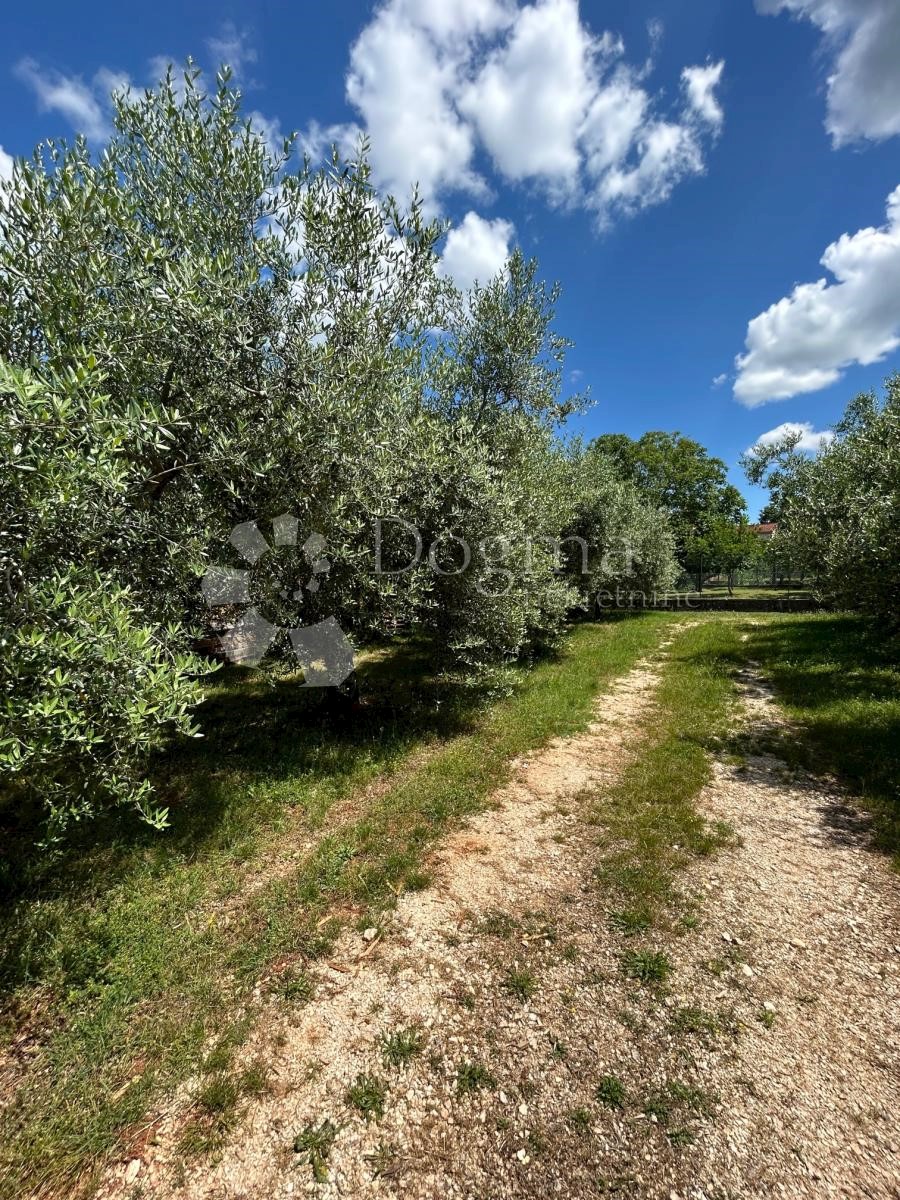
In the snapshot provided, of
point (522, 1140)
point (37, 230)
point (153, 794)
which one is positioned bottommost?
point (522, 1140)

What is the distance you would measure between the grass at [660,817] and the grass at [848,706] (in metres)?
1.48

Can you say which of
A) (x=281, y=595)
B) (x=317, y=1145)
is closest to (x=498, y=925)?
(x=317, y=1145)

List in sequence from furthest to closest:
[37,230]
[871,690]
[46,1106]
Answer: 1. [871,690]
2. [37,230]
3. [46,1106]

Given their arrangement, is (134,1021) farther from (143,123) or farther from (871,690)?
(871,690)

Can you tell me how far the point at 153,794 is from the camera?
685 centimetres

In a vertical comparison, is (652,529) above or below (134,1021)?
above

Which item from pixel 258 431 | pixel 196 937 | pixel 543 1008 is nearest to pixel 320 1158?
pixel 543 1008

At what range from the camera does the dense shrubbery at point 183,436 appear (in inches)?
159

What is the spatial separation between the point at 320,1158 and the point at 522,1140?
124 centimetres

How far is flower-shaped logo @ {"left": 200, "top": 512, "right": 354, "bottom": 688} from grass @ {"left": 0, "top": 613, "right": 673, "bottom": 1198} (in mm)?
1668

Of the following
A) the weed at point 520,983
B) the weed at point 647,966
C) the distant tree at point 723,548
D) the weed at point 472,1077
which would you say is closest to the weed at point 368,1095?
the weed at point 472,1077

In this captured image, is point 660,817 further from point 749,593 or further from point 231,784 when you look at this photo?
point 749,593

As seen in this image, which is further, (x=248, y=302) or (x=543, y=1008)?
(x=248, y=302)

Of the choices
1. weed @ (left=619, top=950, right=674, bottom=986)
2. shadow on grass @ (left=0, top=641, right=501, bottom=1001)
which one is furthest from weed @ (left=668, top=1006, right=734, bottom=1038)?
shadow on grass @ (left=0, top=641, right=501, bottom=1001)
